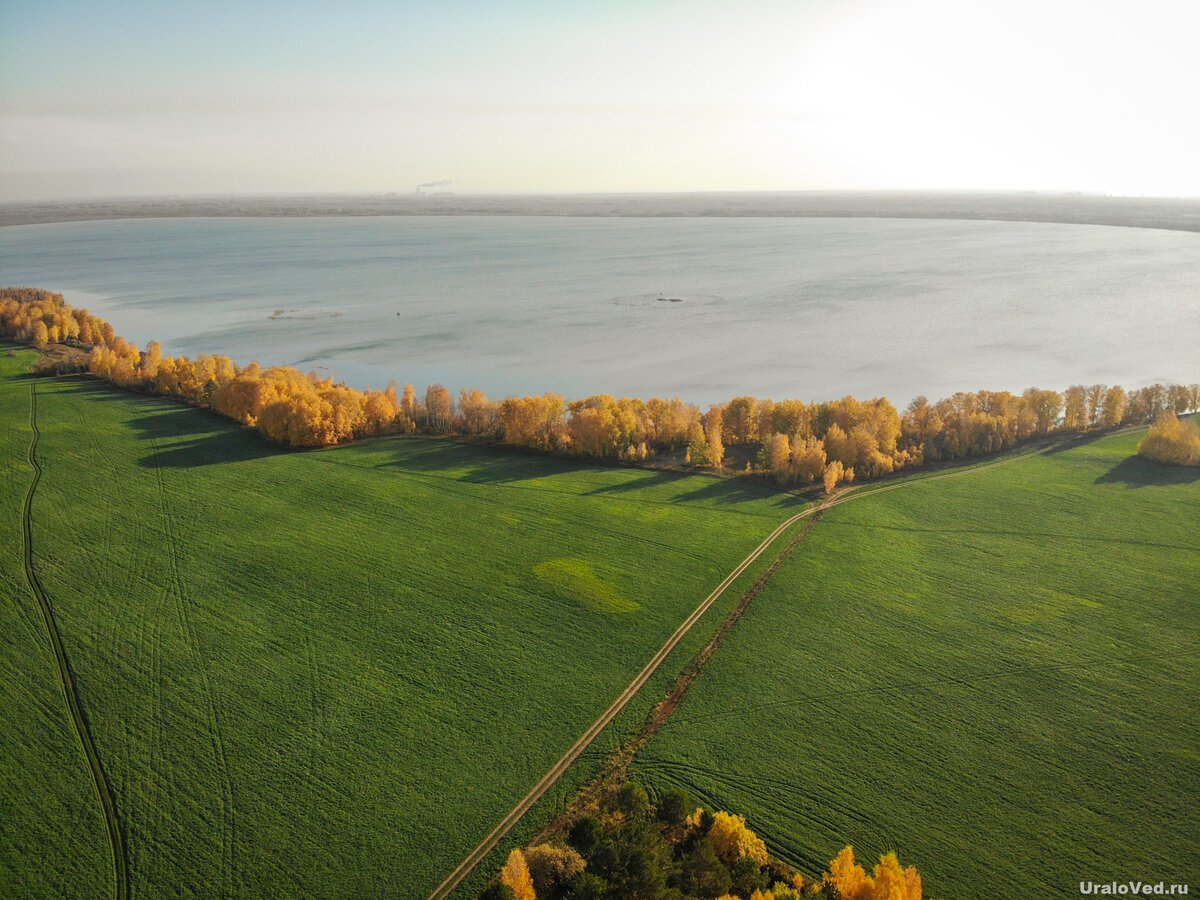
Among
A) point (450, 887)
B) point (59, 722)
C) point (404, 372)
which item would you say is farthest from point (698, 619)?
point (404, 372)

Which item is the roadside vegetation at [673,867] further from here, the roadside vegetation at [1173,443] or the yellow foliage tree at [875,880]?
the roadside vegetation at [1173,443]

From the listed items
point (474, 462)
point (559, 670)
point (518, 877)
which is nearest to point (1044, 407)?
point (474, 462)

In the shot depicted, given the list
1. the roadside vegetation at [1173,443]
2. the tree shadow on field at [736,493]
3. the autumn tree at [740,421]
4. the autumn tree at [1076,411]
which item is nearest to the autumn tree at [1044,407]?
the autumn tree at [1076,411]

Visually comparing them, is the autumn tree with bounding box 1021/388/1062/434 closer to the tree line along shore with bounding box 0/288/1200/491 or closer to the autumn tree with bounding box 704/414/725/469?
the tree line along shore with bounding box 0/288/1200/491

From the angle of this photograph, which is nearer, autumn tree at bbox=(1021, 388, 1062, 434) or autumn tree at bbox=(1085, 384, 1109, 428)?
autumn tree at bbox=(1021, 388, 1062, 434)

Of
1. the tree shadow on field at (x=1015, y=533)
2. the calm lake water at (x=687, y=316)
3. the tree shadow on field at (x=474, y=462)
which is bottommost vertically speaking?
the tree shadow on field at (x=1015, y=533)

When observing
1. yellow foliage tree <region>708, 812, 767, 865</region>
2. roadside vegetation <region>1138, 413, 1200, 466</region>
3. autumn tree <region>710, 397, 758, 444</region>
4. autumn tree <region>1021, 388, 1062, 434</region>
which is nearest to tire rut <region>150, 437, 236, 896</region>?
yellow foliage tree <region>708, 812, 767, 865</region>
